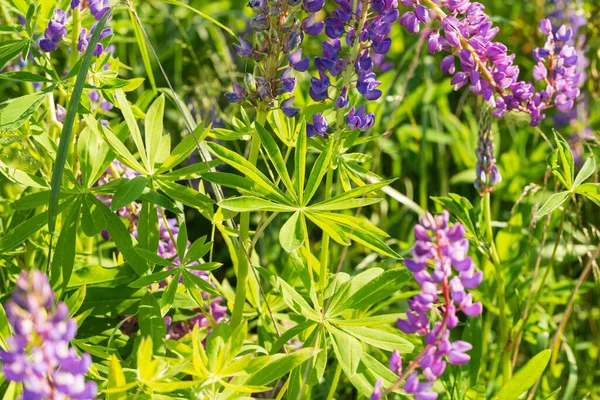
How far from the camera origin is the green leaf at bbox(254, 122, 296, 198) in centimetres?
187

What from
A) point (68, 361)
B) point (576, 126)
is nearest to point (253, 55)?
point (68, 361)

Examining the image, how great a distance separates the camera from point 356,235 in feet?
6.36

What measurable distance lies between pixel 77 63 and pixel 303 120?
0.64 m

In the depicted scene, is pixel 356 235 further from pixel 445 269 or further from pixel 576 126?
pixel 576 126

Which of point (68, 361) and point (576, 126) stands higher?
point (68, 361)

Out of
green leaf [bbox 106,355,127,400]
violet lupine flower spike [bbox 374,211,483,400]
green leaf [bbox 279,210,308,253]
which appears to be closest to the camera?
violet lupine flower spike [bbox 374,211,483,400]

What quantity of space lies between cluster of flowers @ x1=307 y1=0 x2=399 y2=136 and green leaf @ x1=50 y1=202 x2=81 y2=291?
646 mm

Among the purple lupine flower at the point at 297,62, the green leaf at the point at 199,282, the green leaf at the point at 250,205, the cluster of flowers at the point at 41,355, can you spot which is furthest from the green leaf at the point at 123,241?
the cluster of flowers at the point at 41,355

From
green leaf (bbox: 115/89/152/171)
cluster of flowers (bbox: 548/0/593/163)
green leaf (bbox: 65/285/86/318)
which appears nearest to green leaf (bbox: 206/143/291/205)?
green leaf (bbox: 115/89/152/171)

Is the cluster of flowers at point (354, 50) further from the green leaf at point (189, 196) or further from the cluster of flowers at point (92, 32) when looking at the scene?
the cluster of flowers at point (92, 32)

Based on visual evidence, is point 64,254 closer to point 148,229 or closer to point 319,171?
point 148,229

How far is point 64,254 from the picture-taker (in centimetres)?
196

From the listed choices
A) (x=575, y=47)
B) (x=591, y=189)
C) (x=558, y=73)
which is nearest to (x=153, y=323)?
(x=591, y=189)

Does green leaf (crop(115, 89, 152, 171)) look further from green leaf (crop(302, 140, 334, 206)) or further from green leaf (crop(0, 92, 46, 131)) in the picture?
green leaf (crop(302, 140, 334, 206))
